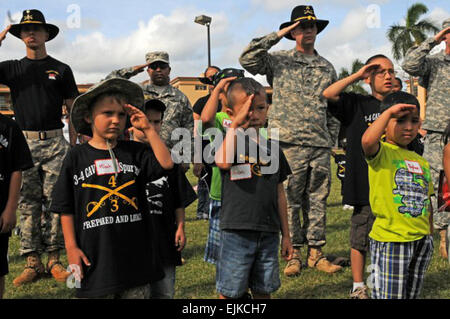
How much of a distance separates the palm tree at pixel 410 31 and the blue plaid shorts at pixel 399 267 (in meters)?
44.5

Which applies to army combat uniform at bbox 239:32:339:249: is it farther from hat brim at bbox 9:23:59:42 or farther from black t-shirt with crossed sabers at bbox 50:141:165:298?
black t-shirt with crossed sabers at bbox 50:141:165:298

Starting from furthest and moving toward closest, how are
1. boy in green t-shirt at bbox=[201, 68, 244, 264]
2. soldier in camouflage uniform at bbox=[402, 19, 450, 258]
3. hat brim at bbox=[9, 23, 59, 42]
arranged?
1. soldier in camouflage uniform at bbox=[402, 19, 450, 258]
2. hat brim at bbox=[9, 23, 59, 42]
3. boy in green t-shirt at bbox=[201, 68, 244, 264]

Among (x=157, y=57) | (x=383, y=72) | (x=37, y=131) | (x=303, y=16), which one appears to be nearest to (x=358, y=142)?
(x=383, y=72)

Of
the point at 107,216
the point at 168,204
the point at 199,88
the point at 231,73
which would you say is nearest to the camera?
the point at 107,216

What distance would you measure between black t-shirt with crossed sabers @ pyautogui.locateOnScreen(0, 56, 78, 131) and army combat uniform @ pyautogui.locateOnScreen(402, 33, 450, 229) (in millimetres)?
4217

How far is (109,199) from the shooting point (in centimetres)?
282

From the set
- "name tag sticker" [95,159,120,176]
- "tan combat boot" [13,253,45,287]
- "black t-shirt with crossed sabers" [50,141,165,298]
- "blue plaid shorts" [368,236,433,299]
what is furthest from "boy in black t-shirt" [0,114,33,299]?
"blue plaid shorts" [368,236,433,299]

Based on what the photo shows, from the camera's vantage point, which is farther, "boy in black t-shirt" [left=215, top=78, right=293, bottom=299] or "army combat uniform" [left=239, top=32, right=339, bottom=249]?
"army combat uniform" [left=239, top=32, right=339, bottom=249]

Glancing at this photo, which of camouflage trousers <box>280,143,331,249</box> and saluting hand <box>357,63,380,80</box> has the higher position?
saluting hand <box>357,63,380,80</box>

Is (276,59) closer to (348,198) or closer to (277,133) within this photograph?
(277,133)

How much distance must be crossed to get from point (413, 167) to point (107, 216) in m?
2.15

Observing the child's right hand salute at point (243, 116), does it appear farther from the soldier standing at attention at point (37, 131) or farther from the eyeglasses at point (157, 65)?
the eyeglasses at point (157, 65)

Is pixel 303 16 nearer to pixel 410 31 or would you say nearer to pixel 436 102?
pixel 436 102

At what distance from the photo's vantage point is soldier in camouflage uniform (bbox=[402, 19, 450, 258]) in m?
5.96
